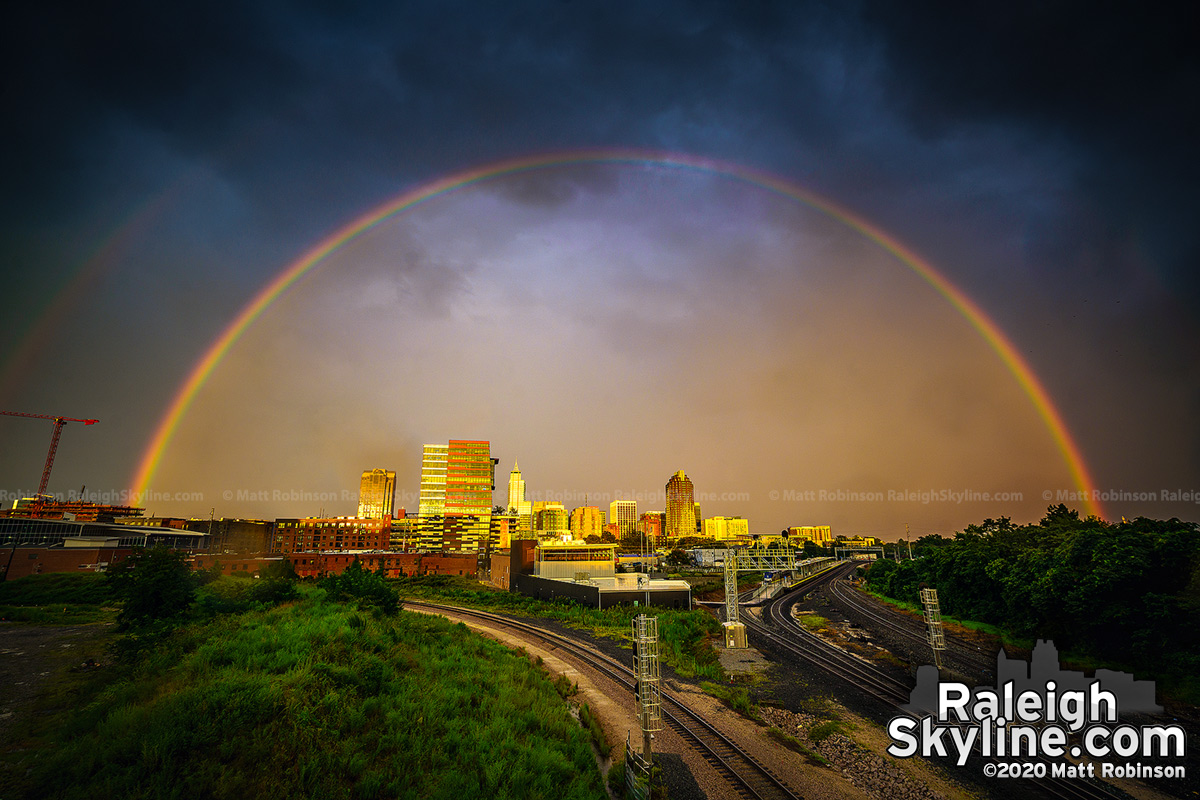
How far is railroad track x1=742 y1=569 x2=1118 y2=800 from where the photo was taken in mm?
18391

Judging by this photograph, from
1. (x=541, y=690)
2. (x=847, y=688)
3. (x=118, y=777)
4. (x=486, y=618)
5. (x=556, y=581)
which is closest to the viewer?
(x=118, y=777)

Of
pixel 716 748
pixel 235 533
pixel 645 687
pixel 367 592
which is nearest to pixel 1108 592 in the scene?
pixel 716 748

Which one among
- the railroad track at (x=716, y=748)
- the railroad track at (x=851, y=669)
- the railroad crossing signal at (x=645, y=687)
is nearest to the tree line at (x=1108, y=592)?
the railroad track at (x=851, y=669)

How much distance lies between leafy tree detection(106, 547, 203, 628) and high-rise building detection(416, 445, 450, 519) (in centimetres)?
16186

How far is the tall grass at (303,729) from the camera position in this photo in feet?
44.7

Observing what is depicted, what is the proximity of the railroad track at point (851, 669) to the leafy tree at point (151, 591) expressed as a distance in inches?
1599

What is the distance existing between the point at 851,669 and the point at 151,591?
4363 centimetres

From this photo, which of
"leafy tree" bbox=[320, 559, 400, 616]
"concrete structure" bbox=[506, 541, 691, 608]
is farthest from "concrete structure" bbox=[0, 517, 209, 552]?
"concrete structure" bbox=[506, 541, 691, 608]

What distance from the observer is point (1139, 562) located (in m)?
30.9

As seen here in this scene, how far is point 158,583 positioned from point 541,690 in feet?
78.2

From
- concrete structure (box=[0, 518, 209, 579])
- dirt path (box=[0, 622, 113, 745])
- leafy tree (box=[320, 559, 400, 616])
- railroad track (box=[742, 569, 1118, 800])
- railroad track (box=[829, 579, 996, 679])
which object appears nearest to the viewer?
railroad track (box=[742, 569, 1118, 800])

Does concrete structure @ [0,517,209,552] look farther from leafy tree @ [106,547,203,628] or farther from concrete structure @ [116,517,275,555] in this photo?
leafy tree @ [106,547,203,628]

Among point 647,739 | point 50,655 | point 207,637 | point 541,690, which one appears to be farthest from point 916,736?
point 50,655

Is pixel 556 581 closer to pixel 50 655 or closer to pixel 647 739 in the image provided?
pixel 50 655
